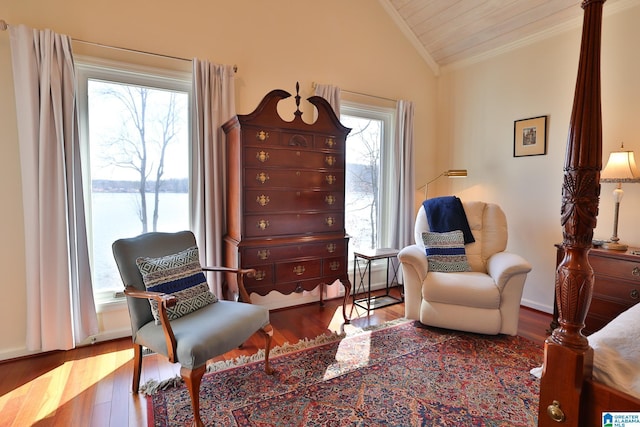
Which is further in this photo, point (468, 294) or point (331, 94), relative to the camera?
point (331, 94)

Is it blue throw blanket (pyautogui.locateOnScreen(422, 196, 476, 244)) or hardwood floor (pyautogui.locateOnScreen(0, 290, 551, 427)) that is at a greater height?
blue throw blanket (pyautogui.locateOnScreen(422, 196, 476, 244))

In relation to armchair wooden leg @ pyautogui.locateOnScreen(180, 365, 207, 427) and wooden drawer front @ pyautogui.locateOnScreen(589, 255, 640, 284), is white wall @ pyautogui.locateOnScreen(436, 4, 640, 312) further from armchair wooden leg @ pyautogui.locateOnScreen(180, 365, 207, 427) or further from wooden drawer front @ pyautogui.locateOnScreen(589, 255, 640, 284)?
armchair wooden leg @ pyautogui.locateOnScreen(180, 365, 207, 427)

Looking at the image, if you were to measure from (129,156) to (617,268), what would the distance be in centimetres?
387

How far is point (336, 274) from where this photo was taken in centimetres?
294

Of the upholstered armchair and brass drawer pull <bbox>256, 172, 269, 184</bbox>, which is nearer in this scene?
the upholstered armchair

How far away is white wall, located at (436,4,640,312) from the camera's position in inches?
108

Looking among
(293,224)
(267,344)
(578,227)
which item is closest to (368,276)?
(293,224)

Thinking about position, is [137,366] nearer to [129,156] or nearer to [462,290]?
[129,156]

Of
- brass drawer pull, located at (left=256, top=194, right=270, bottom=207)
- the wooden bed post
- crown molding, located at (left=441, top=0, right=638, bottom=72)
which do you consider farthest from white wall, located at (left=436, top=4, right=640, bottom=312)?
brass drawer pull, located at (left=256, top=194, right=270, bottom=207)

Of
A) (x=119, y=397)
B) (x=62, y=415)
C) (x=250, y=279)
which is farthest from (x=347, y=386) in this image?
(x=62, y=415)

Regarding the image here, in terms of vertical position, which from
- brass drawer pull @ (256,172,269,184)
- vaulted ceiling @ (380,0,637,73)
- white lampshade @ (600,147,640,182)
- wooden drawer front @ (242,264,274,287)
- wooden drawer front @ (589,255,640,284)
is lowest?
wooden drawer front @ (242,264,274,287)

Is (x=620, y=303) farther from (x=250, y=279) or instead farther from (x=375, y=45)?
(x=375, y=45)

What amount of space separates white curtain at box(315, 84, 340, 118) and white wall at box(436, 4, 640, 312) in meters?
1.66

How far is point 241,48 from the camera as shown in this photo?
2920 mm
